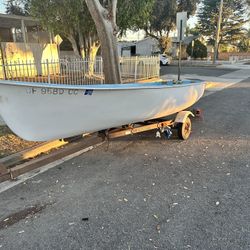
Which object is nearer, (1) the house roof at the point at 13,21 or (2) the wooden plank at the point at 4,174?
(2) the wooden plank at the point at 4,174

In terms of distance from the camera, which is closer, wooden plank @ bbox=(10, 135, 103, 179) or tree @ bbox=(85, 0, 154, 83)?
wooden plank @ bbox=(10, 135, 103, 179)

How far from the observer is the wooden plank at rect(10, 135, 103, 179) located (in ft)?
12.4

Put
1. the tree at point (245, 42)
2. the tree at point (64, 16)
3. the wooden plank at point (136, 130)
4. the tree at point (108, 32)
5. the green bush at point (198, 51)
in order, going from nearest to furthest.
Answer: the wooden plank at point (136, 130) < the tree at point (108, 32) < the tree at point (64, 16) < the green bush at point (198, 51) < the tree at point (245, 42)

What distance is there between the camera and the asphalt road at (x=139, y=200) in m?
2.67

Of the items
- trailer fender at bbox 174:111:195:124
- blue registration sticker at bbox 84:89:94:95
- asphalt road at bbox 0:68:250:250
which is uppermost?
blue registration sticker at bbox 84:89:94:95

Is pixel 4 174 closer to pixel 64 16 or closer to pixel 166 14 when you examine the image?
pixel 64 16

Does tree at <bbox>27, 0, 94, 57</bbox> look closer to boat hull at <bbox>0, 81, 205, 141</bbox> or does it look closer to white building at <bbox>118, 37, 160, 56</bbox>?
boat hull at <bbox>0, 81, 205, 141</bbox>

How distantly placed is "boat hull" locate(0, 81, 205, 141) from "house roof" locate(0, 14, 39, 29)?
34.0ft

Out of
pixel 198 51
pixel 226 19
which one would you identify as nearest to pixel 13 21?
pixel 198 51

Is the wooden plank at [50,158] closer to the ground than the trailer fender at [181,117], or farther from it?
closer to the ground

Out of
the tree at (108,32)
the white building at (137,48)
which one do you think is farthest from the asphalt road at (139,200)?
→ the white building at (137,48)

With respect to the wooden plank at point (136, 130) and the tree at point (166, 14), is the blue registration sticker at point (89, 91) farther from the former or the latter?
the tree at point (166, 14)

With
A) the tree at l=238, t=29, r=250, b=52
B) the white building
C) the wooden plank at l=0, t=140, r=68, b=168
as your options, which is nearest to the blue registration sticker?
the wooden plank at l=0, t=140, r=68, b=168

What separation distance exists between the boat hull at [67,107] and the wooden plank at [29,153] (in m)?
0.65
